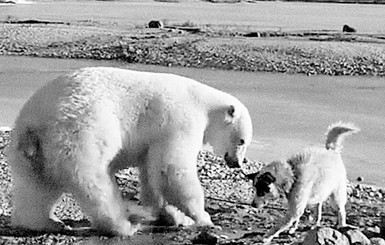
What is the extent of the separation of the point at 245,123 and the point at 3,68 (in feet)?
60.3

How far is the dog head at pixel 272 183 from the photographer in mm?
6566

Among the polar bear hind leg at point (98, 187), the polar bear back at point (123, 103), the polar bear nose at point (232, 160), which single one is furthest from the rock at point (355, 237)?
the polar bear hind leg at point (98, 187)

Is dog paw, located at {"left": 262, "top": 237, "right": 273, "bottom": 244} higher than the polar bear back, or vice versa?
the polar bear back

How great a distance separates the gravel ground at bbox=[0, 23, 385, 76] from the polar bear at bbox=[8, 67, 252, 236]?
17.5 metres

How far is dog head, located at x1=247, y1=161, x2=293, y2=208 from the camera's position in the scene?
21.5 ft

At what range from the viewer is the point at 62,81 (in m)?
6.71

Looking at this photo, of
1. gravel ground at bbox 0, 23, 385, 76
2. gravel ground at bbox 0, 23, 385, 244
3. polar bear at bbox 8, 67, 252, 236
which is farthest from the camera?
gravel ground at bbox 0, 23, 385, 76

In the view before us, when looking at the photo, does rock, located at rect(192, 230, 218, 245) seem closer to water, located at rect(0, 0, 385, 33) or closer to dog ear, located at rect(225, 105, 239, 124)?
dog ear, located at rect(225, 105, 239, 124)

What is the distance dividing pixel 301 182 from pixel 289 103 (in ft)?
35.2

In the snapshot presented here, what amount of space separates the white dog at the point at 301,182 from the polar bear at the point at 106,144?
0.64m

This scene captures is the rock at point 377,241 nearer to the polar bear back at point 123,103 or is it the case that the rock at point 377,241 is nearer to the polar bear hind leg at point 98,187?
the polar bear back at point 123,103

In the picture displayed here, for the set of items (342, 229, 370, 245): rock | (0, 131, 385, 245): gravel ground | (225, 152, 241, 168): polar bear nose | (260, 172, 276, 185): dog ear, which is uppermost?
(260, 172, 276, 185): dog ear

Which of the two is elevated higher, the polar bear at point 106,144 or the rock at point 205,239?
the polar bear at point 106,144

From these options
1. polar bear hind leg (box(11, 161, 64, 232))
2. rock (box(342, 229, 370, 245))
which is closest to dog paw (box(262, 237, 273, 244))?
rock (box(342, 229, 370, 245))
